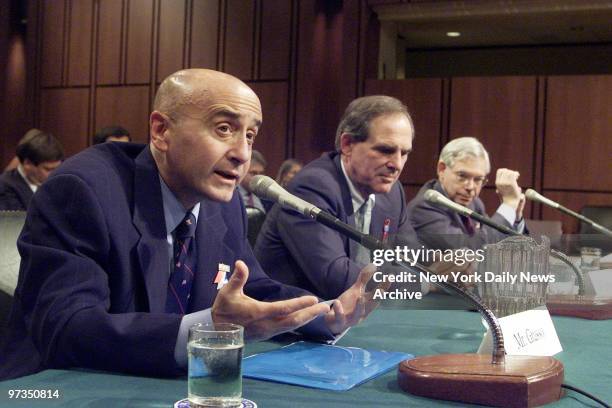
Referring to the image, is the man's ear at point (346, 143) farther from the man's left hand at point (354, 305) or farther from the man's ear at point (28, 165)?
the man's ear at point (28, 165)

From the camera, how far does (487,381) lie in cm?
102

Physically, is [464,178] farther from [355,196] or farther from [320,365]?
[320,365]

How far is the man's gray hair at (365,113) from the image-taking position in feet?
7.66

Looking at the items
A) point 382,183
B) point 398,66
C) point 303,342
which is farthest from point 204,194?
point 398,66

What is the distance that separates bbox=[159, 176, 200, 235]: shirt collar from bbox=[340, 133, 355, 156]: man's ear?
1003mm

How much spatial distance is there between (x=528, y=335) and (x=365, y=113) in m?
1.22

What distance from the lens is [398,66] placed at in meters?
8.02

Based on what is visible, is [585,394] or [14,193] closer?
[585,394]

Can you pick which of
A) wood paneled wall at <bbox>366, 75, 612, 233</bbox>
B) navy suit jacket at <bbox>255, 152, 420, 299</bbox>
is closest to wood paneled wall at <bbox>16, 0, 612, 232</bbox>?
wood paneled wall at <bbox>366, 75, 612, 233</bbox>

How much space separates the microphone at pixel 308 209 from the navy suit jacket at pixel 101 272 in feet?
0.52

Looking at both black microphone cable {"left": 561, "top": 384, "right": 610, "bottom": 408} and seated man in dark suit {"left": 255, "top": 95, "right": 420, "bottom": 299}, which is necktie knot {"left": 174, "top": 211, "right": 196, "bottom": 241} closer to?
seated man in dark suit {"left": 255, "top": 95, "right": 420, "bottom": 299}

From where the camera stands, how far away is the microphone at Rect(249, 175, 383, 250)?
134 cm

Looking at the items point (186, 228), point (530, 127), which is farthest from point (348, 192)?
point (530, 127)

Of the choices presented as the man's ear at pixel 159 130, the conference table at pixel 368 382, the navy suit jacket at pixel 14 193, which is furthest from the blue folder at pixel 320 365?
the navy suit jacket at pixel 14 193
